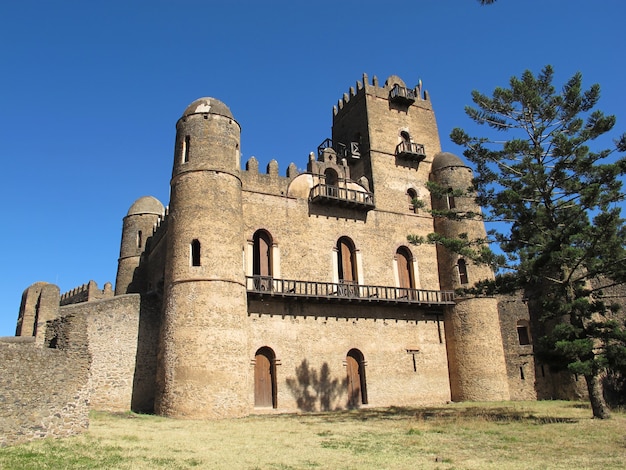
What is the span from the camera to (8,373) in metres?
11.4

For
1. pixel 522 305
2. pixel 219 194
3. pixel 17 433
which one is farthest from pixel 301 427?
pixel 522 305

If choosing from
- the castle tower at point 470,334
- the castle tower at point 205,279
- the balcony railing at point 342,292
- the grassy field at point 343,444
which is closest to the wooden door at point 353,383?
the balcony railing at point 342,292

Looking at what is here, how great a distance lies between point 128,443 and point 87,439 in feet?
3.46

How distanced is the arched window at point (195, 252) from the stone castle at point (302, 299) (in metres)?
0.04

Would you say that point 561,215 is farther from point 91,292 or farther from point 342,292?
point 91,292

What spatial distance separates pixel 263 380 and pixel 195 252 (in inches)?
214

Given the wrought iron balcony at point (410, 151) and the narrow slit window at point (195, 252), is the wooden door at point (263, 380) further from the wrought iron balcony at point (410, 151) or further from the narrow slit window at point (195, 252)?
the wrought iron balcony at point (410, 151)

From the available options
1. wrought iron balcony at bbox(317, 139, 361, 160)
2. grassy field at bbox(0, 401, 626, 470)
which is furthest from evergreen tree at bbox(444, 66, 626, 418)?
wrought iron balcony at bbox(317, 139, 361, 160)

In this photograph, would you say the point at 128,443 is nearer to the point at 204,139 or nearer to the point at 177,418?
the point at 177,418

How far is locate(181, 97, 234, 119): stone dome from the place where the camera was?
70.9 feet

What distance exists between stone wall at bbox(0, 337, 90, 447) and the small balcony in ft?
68.0

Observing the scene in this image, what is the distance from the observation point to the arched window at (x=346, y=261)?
922 inches

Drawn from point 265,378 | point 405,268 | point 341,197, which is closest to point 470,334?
point 405,268

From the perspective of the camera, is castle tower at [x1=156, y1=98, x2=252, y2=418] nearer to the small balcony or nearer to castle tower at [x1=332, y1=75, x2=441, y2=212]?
castle tower at [x1=332, y1=75, x2=441, y2=212]
